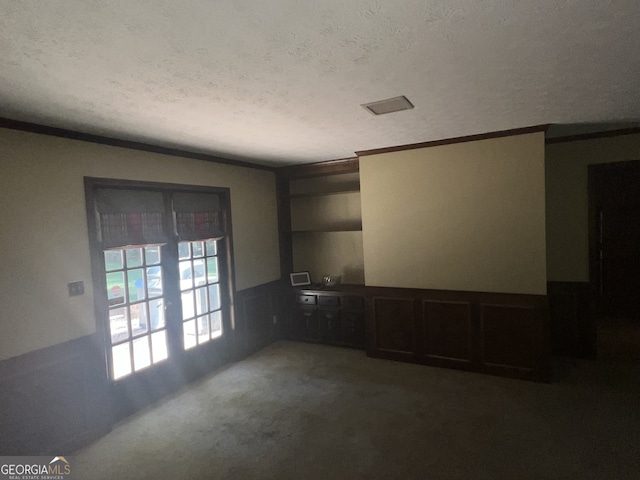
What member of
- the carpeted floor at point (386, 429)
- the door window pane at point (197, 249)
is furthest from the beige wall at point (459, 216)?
the door window pane at point (197, 249)

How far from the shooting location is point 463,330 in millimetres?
3998

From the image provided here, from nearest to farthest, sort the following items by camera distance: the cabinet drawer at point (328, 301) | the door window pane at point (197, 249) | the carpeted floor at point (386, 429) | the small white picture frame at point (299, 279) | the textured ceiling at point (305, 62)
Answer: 1. the textured ceiling at point (305, 62)
2. the carpeted floor at point (386, 429)
3. the door window pane at point (197, 249)
4. the cabinet drawer at point (328, 301)
5. the small white picture frame at point (299, 279)

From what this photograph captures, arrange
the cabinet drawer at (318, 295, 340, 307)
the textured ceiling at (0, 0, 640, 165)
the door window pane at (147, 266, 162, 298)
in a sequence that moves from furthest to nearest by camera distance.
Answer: the cabinet drawer at (318, 295, 340, 307), the door window pane at (147, 266, 162, 298), the textured ceiling at (0, 0, 640, 165)

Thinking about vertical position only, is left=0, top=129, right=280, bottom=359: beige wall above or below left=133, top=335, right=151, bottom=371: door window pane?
above

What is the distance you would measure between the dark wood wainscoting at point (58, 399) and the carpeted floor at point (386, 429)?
0.17 meters

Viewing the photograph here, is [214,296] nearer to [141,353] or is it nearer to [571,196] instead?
[141,353]

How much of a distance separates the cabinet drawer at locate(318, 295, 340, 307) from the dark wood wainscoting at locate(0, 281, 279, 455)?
2.28 meters

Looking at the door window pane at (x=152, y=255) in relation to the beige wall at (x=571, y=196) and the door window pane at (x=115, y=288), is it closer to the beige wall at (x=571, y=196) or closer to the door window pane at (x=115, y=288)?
the door window pane at (x=115, y=288)

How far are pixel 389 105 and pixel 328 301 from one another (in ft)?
9.86

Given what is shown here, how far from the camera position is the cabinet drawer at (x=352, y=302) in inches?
189

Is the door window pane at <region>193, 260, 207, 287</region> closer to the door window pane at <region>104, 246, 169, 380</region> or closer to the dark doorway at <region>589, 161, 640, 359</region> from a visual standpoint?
the door window pane at <region>104, 246, 169, 380</region>

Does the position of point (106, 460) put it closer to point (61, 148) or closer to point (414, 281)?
point (61, 148)

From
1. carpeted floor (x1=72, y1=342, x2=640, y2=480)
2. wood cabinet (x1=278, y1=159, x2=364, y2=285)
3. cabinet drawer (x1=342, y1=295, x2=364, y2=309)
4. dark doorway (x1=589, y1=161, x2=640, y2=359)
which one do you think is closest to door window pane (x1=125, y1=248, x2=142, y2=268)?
carpeted floor (x1=72, y1=342, x2=640, y2=480)

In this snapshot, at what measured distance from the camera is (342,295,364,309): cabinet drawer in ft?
15.7
